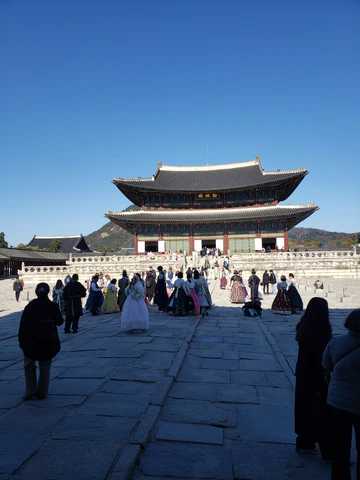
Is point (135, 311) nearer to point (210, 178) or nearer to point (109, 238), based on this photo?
point (210, 178)

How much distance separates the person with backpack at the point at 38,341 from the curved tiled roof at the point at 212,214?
102 feet

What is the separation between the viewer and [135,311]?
8.71m

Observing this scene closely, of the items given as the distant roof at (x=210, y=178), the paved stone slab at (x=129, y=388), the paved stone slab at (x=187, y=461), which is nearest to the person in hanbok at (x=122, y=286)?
the paved stone slab at (x=129, y=388)

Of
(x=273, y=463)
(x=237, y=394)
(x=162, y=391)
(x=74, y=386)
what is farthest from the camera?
(x=74, y=386)

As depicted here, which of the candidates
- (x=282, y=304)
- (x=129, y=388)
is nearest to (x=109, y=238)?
(x=282, y=304)

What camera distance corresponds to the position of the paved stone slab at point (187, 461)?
303 centimetres

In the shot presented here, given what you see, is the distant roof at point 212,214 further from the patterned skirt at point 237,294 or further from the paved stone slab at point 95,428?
the paved stone slab at point 95,428

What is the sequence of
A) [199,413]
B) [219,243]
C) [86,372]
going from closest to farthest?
1. [199,413]
2. [86,372]
3. [219,243]

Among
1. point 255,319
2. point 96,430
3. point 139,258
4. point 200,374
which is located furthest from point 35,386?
point 139,258

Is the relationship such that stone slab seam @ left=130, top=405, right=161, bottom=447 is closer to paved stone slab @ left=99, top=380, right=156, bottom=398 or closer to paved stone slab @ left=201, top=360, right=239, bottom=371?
paved stone slab @ left=99, top=380, right=156, bottom=398

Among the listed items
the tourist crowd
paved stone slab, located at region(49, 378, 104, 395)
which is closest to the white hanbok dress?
paved stone slab, located at region(49, 378, 104, 395)

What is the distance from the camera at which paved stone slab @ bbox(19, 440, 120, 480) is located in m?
2.93

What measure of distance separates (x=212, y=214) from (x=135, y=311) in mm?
29069

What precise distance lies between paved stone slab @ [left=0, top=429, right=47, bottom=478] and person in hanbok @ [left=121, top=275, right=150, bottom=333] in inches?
198
